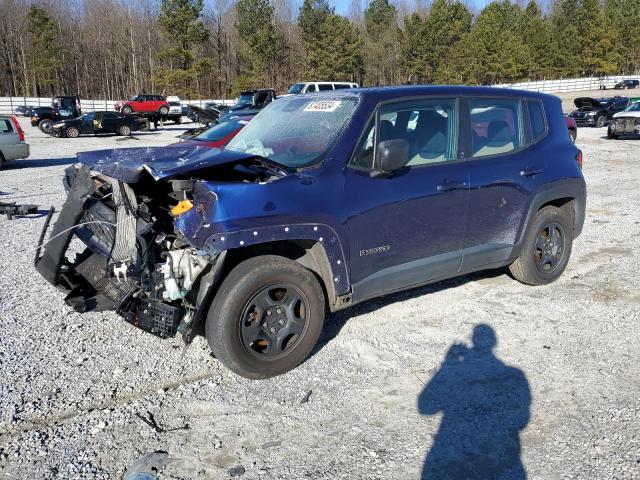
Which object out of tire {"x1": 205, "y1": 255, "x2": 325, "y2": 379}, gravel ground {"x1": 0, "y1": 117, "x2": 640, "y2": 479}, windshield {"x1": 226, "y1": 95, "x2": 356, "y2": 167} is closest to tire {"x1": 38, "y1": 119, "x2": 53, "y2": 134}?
gravel ground {"x1": 0, "y1": 117, "x2": 640, "y2": 479}

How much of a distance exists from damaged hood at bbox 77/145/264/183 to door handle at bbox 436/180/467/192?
1514 millimetres

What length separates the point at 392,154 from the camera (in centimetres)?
384

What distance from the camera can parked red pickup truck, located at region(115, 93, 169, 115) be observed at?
39.2 m

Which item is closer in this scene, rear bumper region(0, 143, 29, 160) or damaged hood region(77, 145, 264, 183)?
damaged hood region(77, 145, 264, 183)

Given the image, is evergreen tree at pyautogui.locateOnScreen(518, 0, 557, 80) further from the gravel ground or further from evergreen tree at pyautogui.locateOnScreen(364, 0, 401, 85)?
the gravel ground

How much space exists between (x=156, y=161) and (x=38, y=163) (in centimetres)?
1508

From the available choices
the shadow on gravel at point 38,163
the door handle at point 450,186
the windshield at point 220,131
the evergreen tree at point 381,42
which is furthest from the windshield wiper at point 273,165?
the evergreen tree at point 381,42

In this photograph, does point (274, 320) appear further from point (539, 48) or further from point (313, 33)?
point (539, 48)

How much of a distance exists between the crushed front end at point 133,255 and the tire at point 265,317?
7.1 inches

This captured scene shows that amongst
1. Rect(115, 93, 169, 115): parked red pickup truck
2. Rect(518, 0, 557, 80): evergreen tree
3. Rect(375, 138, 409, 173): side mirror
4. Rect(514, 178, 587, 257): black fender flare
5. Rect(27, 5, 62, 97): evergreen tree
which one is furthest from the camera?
Rect(518, 0, 557, 80): evergreen tree

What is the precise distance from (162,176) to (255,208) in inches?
23.7

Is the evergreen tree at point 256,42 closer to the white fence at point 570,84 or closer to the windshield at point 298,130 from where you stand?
the white fence at point 570,84

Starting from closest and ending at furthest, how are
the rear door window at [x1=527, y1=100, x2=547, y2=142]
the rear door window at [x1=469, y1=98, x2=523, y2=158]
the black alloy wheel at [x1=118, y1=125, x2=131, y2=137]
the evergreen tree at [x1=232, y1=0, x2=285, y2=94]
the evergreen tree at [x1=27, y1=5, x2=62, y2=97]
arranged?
1. the rear door window at [x1=469, y1=98, x2=523, y2=158]
2. the rear door window at [x1=527, y1=100, x2=547, y2=142]
3. the black alloy wheel at [x1=118, y1=125, x2=131, y2=137]
4. the evergreen tree at [x1=232, y1=0, x2=285, y2=94]
5. the evergreen tree at [x1=27, y1=5, x2=62, y2=97]

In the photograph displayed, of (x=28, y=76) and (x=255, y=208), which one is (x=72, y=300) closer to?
(x=255, y=208)
